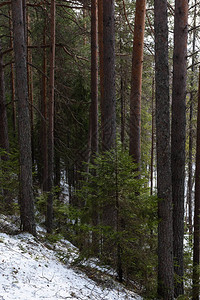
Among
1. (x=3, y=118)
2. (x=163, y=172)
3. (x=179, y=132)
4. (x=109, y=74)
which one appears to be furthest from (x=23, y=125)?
(x=3, y=118)

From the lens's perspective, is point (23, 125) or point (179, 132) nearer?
point (179, 132)

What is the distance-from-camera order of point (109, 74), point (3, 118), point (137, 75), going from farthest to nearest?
point (3, 118) → point (137, 75) → point (109, 74)

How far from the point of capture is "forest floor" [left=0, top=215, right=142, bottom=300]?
418 centimetres

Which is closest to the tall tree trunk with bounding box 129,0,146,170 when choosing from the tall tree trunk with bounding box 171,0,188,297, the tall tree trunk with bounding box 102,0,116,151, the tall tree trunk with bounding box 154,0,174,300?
the tall tree trunk with bounding box 102,0,116,151

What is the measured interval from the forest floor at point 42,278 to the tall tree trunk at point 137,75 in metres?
3.67

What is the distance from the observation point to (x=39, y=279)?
4.71 meters

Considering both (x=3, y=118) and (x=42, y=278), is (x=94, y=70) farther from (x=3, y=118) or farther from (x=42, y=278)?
(x=42, y=278)

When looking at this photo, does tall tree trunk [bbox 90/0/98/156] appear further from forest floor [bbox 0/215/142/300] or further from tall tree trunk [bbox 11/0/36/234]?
forest floor [bbox 0/215/142/300]

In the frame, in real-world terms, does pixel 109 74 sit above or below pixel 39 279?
above

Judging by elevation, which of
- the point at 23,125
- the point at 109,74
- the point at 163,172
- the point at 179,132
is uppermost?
the point at 109,74

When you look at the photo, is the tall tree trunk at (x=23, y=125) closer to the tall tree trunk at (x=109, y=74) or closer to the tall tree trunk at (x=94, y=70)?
the tall tree trunk at (x=109, y=74)

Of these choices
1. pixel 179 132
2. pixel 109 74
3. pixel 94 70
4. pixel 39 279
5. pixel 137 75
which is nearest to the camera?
pixel 39 279

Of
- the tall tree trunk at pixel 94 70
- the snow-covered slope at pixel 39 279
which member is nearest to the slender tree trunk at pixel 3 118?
the tall tree trunk at pixel 94 70

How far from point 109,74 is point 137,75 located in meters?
1.10
